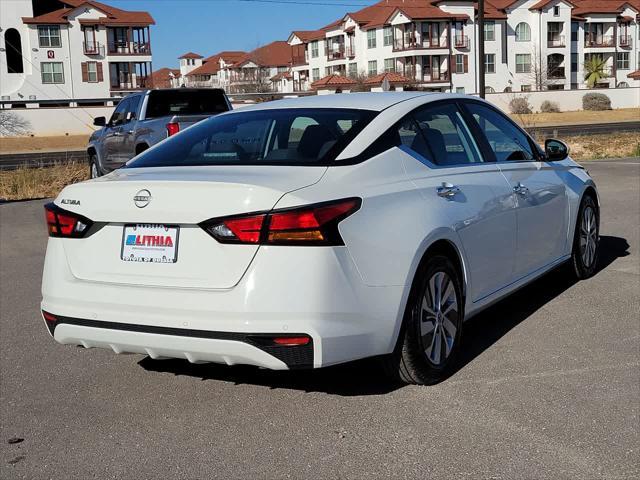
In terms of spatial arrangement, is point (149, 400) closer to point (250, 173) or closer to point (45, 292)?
point (45, 292)

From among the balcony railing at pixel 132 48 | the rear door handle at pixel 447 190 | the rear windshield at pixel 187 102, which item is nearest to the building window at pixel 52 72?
the balcony railing at pixel 132 48

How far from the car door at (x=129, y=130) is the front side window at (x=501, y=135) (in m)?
10.6

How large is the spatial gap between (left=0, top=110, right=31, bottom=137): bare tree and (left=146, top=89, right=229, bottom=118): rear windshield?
43.5 m

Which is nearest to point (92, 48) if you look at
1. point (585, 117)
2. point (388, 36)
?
point (388, 36)

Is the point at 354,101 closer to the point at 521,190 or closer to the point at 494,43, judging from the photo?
the point at 521,190

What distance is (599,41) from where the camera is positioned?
99000mm

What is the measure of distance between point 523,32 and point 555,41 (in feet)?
15.0

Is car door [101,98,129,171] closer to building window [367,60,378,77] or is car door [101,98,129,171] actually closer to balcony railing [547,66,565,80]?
building window [367,60,378,77]

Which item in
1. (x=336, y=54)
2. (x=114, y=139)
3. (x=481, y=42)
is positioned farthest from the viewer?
(x=336, y=54)

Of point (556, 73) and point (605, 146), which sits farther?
point (556, 73)

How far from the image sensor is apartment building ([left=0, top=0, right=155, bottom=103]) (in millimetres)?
76188

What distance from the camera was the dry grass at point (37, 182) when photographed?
1750 cm

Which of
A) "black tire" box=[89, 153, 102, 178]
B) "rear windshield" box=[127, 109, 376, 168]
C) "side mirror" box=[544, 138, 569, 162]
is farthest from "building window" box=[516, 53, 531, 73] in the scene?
"rear windshield" box=[127, 109, 376, 168]

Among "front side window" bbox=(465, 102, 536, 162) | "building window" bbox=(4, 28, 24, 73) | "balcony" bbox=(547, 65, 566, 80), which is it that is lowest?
"front side window" bbox=(465, 102, 536, 162)
